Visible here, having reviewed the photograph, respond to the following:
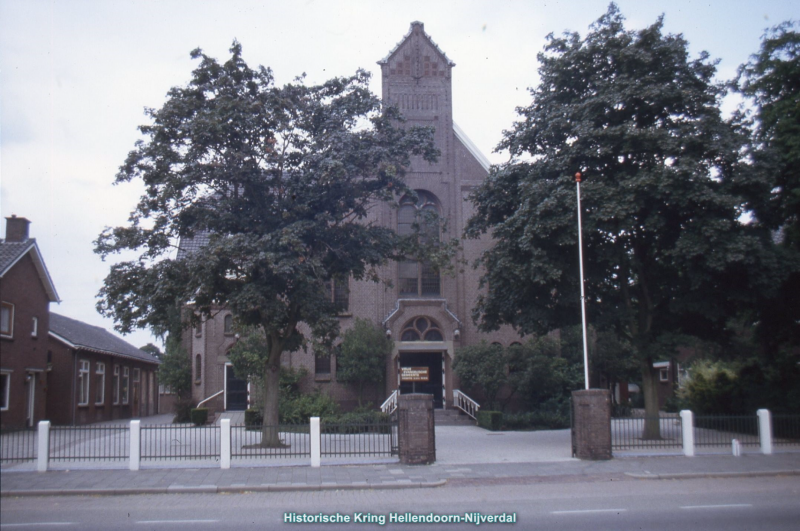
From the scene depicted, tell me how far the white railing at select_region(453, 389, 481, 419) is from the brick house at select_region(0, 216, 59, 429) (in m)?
17.6

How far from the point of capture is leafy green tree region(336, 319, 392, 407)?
3006 cm

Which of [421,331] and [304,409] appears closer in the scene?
[304,409]

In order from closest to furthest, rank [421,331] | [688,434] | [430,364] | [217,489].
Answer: [217,489]
[688,434]
[421,331]
[430,364]

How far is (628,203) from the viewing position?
18.8 meters

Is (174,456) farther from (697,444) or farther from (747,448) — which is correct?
(747,448)

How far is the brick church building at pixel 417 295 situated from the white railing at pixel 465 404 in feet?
1.88

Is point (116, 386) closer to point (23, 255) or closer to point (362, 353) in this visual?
point (23, 255)

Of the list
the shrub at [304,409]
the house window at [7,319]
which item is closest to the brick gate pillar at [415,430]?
the shrub at [304,409]

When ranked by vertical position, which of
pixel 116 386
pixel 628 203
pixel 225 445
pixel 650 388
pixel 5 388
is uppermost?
pixel 628 203

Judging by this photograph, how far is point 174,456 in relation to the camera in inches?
675

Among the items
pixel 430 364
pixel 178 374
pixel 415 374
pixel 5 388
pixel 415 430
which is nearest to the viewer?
pixel 415 430

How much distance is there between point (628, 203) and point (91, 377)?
28.5 m

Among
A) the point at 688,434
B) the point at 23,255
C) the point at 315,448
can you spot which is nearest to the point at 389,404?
the point at 315,448

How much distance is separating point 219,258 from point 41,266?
692 inches
